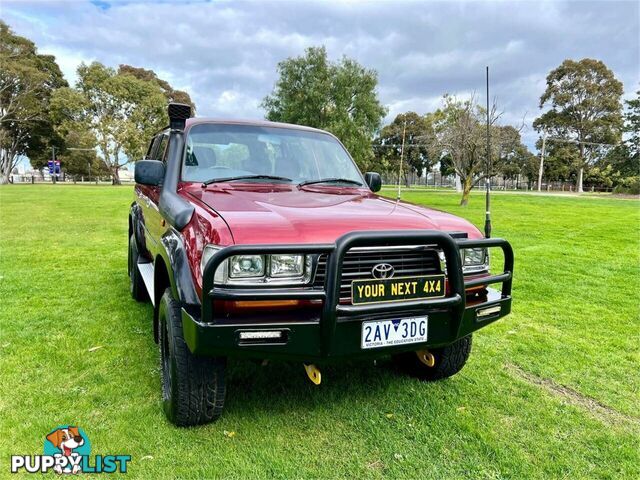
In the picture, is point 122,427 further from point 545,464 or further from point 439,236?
point 545,464

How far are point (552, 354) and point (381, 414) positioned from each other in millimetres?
1980

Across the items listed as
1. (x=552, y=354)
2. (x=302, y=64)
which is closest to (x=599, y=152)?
(x=302, y=64)

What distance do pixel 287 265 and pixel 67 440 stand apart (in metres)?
1.68

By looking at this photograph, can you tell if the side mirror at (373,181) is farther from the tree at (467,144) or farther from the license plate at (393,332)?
the tree at (467,144)

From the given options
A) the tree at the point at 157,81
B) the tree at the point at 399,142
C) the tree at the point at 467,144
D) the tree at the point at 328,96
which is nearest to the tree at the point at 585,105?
the tree at the point at 399,142


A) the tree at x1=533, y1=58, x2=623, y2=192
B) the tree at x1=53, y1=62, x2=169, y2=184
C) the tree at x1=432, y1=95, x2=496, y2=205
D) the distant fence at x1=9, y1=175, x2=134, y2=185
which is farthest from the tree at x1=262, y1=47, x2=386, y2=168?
the distant fence at x1=9, y1=175, x2=134, y2=185

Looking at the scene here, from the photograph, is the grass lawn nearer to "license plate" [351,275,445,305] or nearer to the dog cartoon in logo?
the dog cartoon in logo

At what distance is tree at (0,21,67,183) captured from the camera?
4100 cm

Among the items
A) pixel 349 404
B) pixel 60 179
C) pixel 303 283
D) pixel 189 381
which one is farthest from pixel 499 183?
pixel 189 381

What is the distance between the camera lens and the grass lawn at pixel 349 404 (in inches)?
98.7

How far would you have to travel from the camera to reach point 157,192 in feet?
12.6

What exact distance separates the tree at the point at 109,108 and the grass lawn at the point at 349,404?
144 ft

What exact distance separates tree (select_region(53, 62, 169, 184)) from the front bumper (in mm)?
46780

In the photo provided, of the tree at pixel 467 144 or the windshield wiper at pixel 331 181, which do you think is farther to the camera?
the tree at pixel 467 144
